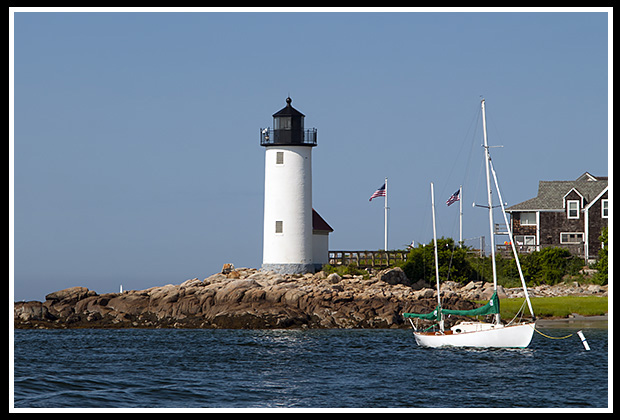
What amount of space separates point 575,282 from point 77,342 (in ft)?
101

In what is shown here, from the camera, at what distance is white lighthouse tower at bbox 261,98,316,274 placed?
5112cm

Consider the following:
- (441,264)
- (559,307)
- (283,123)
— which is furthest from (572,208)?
(283,123)

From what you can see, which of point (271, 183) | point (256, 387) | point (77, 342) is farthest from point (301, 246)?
point (256, 387)

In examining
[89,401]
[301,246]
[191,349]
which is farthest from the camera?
[301,246]

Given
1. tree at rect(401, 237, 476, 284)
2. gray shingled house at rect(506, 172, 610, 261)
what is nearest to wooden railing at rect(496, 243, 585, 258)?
gray shingled house at rect(506, 172, 610, 261)

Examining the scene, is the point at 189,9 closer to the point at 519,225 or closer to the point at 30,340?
the point at 30,340

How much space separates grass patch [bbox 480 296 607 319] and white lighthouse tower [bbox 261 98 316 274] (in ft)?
40.1

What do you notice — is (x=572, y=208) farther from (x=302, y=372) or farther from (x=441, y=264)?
(x=302, y=372)

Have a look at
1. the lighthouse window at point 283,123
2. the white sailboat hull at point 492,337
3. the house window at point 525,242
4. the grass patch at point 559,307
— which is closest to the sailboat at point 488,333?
the white sailboat hull at point 492,337

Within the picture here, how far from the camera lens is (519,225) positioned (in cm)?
6328

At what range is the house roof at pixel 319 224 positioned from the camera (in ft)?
178

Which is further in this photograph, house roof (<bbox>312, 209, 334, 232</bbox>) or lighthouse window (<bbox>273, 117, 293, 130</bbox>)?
house roof (<bbox>312, 209, 334, 232</bbox>)

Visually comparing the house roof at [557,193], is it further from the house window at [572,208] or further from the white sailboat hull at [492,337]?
the white sailboat hull at [492,337]

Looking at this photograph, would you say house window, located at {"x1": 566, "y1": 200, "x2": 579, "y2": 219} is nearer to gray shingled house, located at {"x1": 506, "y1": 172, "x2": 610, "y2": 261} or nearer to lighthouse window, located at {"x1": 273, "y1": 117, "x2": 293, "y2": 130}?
gray shingled house, located at {"x1": 506, "y1": 172, "x2": 610, "y2": 261}
